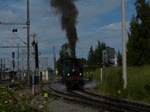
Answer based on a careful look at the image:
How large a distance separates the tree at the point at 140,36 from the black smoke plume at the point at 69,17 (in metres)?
15.1

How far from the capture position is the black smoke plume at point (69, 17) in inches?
1581

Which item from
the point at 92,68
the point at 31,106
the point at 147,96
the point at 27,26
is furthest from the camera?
the point at 92,68

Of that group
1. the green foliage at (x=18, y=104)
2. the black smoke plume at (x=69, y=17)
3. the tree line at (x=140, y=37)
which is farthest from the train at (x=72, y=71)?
the green foliage at (x=18, y=104)

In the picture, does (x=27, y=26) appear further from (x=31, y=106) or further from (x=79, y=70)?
(x=31, y=106)

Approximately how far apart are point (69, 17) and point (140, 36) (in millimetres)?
17480

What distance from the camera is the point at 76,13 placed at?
41531 millimetres

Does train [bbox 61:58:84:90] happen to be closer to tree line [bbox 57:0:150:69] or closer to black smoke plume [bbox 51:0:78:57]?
black smoke plume [bbox 51:0:78:57]

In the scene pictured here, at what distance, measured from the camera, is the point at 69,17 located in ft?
135

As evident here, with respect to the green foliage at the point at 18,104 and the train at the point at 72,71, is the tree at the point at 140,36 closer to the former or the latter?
the train at the point at 72,71

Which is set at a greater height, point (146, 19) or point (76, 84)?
point (146, 19)

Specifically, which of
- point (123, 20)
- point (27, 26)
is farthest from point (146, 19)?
point (123, 20)

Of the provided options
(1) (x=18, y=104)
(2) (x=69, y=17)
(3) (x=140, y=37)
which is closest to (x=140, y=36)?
(3) (x=140, y=37)

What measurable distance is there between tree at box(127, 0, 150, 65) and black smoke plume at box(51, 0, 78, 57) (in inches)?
594

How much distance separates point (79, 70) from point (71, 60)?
135 cm
